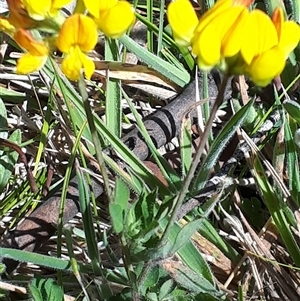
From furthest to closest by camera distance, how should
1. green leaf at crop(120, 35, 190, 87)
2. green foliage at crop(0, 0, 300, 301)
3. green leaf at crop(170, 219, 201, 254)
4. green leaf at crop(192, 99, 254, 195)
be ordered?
green leaf at crop(120, 35, 190, 87), green leaf at crop(192, 99, 254, 195), green foliage at crop(0, 0, 300, 301), green leaf at crop(170, 219, 201, 254)

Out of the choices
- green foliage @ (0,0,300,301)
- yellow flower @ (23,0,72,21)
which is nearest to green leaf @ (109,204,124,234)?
green foliage @ (0,0,300,301)

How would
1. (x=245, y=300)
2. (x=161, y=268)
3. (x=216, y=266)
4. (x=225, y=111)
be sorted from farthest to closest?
(x=225, y=111) → (x=216, y=266) → (x=245, y=300) → (x=161, y=268)

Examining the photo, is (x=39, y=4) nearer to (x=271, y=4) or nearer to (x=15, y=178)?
(x=15, y=178)

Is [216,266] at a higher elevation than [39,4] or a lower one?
lower

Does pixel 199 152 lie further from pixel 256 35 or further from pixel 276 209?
pixel 276 209

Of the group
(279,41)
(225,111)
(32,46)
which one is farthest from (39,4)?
(225,111)

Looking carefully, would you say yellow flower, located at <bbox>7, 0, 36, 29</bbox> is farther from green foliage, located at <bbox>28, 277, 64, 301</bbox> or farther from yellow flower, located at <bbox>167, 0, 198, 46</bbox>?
green foliage, located at <bbox>28, 277, 64, 301</bbox>

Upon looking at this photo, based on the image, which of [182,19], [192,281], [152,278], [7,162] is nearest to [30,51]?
[182,19]
